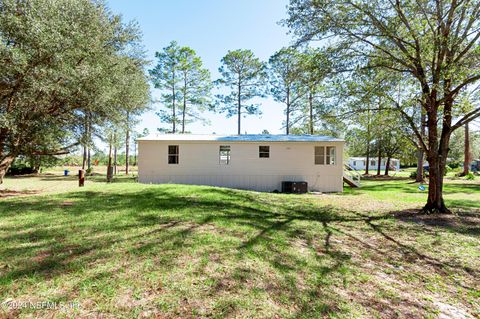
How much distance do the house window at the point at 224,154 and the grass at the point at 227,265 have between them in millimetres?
7440

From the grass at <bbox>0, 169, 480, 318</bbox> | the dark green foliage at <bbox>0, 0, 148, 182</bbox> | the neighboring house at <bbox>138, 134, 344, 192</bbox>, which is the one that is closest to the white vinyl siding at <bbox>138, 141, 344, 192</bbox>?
the neighboring house at <bbox>138, 134, 344, 192</bbox>

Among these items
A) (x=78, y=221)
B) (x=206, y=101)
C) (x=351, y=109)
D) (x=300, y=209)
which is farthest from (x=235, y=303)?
(x=206, y=101)

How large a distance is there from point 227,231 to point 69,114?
8.12 metres

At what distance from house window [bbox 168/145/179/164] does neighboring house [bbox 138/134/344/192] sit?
2.1 inches

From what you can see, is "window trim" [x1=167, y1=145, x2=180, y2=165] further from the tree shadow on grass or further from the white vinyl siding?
the tree shadow on grass

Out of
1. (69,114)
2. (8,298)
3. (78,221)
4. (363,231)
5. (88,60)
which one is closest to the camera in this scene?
(8,298)

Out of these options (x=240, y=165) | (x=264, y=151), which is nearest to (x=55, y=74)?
(x=240, y=165)

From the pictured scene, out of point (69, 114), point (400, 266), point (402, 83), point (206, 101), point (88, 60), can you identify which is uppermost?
point (206, 101)

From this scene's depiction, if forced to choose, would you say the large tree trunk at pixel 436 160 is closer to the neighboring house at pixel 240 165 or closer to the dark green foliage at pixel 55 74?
the neighboring house at pixel 240 165

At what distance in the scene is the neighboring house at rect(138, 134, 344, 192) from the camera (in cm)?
1361

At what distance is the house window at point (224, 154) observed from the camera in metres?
13.7

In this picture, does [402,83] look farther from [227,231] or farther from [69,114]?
[69,114]

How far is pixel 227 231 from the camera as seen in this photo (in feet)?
15.3

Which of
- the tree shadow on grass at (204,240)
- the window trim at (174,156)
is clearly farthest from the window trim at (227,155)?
the tree shadow on grass at (204,240)
